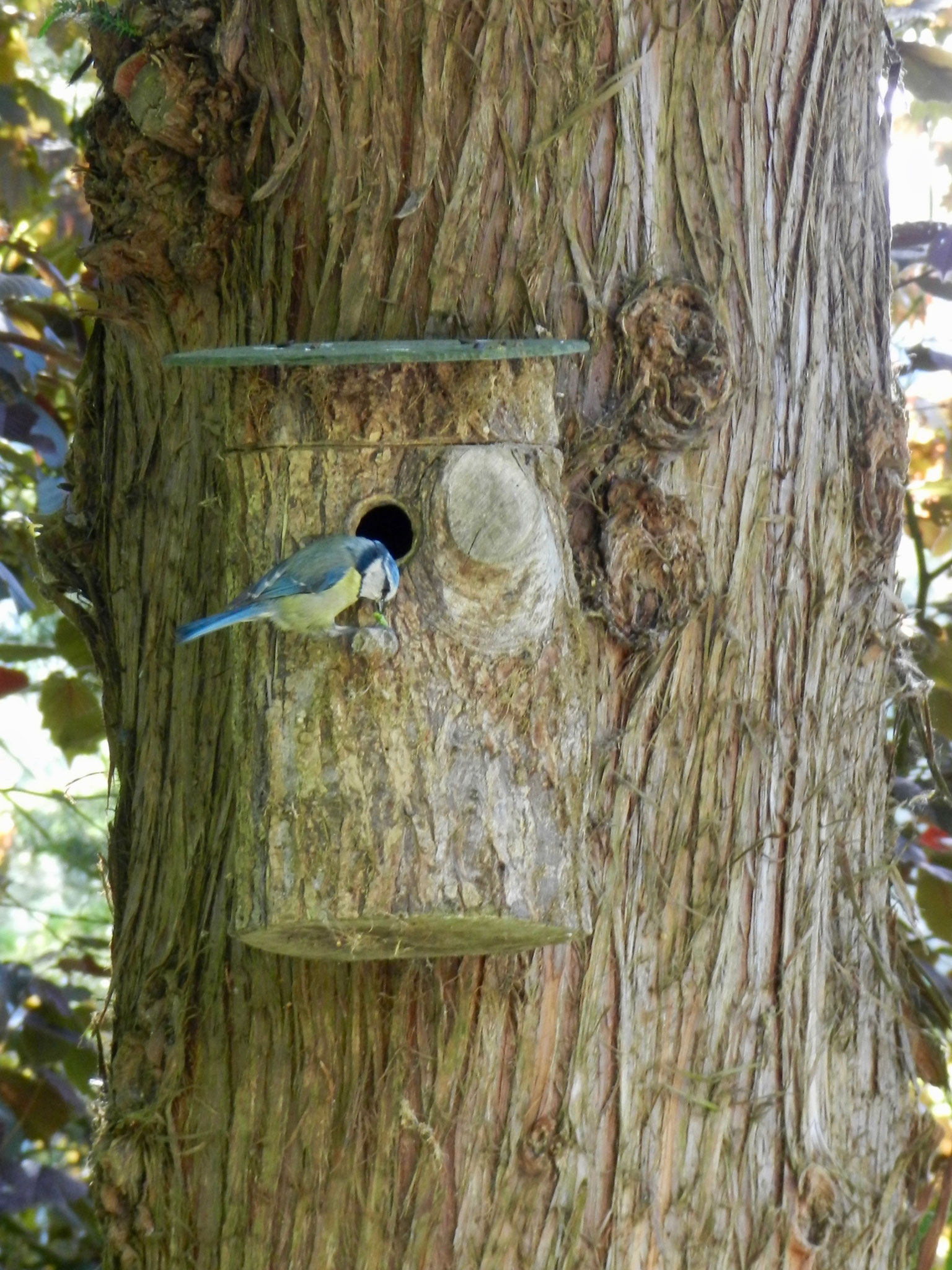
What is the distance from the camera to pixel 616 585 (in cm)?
229

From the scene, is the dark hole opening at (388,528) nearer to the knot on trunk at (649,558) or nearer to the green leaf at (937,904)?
the knot on trunk at (649,558)

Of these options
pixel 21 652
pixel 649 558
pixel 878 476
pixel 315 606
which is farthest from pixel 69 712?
pixel 878 476

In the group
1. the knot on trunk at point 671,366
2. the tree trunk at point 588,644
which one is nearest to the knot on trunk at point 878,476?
the tree trunk at point 588,644

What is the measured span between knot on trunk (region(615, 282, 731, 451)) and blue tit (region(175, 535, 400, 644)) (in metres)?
0.53

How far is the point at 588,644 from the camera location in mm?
2275

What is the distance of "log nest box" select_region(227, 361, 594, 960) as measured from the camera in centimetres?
198

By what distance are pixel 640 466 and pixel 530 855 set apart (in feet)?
2.30

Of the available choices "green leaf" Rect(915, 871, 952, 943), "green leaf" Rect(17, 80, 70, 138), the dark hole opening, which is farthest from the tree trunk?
"green leaf" Rect(17, 80, 70, 138)

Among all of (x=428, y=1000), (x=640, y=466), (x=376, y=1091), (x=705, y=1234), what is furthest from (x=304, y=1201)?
(x=640, y=466)

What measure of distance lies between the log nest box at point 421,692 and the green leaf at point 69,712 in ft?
4.79

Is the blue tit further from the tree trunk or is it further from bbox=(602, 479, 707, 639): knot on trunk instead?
bbox=(602, 479, 707, 639): knot on trunk

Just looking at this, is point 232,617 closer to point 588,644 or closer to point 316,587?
point 316,587

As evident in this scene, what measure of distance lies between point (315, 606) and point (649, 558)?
1.97ft

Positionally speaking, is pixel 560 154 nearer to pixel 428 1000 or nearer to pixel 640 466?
pixel 640 466
